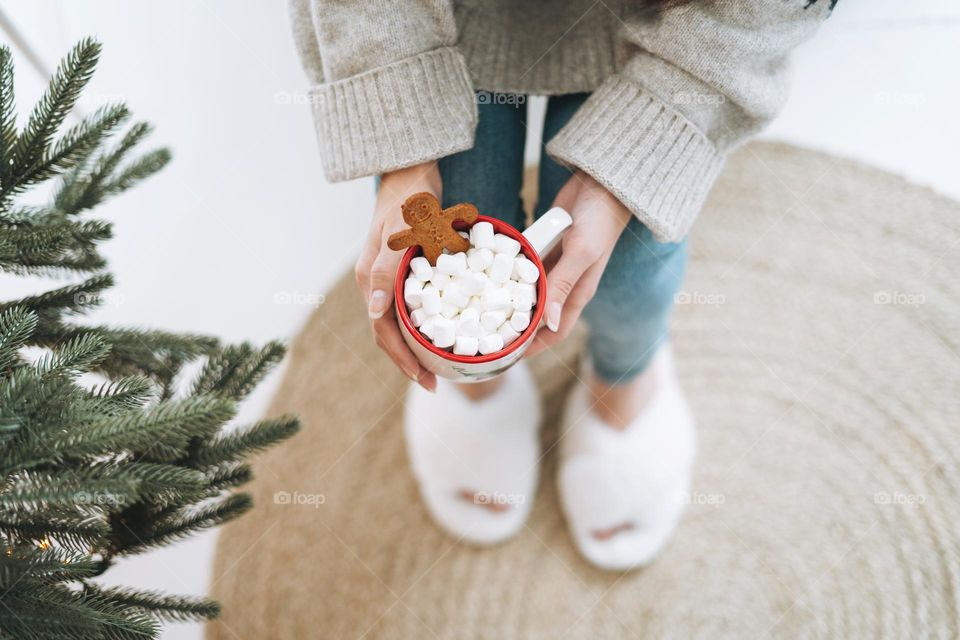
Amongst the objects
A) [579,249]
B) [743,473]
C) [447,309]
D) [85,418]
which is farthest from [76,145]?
[743,473]

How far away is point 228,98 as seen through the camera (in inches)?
46.3

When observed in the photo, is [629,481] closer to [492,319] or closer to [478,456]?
[478,456]

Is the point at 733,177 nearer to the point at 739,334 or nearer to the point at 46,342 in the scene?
the point at 739,334

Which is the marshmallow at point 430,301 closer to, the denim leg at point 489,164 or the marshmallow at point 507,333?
the marshmallow at point 507,333

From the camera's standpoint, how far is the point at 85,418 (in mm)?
460

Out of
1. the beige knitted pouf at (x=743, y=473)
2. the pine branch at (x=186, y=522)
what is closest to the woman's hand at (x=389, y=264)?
the pine branch at (x=186, y=522)

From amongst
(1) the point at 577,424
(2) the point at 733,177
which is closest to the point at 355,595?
(1) the point at 577,424

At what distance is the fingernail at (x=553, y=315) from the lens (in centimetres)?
59

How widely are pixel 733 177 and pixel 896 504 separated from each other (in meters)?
0.62

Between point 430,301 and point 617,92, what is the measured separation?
31 centimetres

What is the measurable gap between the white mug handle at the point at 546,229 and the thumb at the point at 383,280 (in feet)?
0.41

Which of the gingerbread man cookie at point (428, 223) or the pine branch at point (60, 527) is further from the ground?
the gingerbread man cookie at point (428, 223)

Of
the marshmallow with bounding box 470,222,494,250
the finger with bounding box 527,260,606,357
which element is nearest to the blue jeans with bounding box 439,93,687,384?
the finger with bounding box 527,260,606,357

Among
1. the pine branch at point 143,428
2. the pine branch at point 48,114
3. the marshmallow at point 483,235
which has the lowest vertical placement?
the marshmallow at point 483,235
